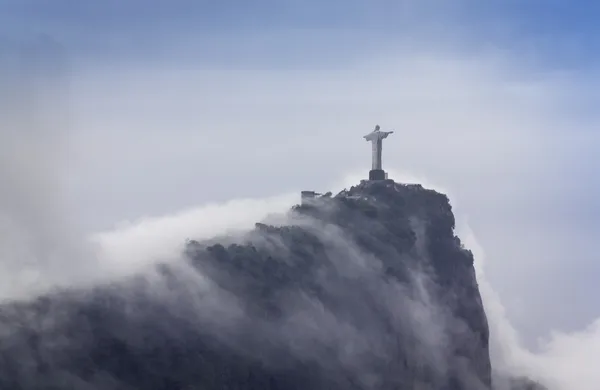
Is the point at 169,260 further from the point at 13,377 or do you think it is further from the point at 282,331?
the point at 13,377

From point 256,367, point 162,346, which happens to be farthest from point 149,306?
point 256,367

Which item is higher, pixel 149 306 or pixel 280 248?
pixel 280 248

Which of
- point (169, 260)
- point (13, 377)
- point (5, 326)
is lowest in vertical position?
point (13, 377)

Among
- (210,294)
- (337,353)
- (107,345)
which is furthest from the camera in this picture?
(337,353)

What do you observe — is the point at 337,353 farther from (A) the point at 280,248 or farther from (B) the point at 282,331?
(A) the point at 280,248

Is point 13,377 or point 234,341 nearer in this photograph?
point 13,377

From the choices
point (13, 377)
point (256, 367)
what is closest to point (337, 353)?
point (256, 367)

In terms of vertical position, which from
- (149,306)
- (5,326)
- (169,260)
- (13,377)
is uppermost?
(169,260)

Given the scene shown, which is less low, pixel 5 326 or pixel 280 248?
pixel 280 248

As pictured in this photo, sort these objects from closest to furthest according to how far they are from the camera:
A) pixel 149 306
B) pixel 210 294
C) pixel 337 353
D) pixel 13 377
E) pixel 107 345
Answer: pixel 13 377
pixel 107 345
pixel 149 306
pixel 210 294
pixel 337 353
